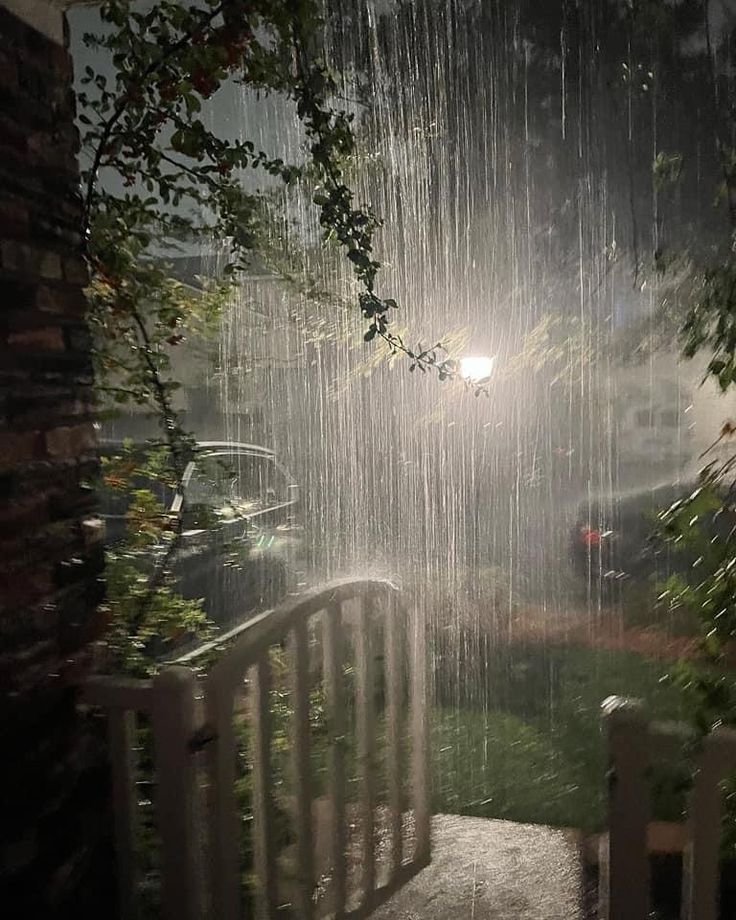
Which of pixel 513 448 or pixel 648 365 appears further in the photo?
pixel 513 448

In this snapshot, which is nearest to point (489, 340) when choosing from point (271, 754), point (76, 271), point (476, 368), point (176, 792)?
point (476, 368)

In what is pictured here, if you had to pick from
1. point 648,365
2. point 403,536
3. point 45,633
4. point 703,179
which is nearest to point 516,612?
point 403,536

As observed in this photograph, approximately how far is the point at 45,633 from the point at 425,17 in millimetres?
1654

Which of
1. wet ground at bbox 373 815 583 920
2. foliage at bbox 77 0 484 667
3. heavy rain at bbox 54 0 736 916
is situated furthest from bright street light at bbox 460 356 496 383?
wet ground at bbox 373 815 583 920

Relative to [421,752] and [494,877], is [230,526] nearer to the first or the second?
[421,752]

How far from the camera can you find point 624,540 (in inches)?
90.4

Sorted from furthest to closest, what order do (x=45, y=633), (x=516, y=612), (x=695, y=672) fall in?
1. (x=516, y=612)
2. (x=695, y=672)
3. (x=45, y=633)

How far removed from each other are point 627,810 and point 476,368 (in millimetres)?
1164

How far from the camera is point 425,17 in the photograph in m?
1.82

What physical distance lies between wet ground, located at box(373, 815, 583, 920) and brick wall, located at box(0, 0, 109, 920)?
34.2 inches

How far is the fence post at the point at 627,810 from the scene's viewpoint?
42.6 inches

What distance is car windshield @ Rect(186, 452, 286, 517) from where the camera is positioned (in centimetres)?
175

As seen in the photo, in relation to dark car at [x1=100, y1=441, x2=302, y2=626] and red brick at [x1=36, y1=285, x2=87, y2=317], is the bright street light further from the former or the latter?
red brick at [x1=36, y1=285, x2=87, y2=317]

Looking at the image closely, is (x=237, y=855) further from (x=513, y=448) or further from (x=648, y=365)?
(x=648, y=365)
